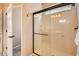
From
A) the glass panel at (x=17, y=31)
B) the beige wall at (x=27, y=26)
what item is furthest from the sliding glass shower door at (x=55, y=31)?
the glass panel at (x=17, y=31)

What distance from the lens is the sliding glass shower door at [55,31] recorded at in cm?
133

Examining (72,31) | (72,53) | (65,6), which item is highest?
(65,6)

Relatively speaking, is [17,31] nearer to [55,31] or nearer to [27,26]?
[27,26]

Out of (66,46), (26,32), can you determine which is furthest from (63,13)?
(26,32)

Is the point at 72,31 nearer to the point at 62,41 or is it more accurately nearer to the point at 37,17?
the point at 62,41

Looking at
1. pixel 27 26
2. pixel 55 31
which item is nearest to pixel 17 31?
pixel 27 26

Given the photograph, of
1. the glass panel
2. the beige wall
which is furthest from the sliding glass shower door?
the glass panel

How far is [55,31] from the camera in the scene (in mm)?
1419

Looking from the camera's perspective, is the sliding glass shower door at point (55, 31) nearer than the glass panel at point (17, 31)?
Yes

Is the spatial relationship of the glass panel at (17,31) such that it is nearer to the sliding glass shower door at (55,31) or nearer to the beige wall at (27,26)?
the beige wall at (27,26)

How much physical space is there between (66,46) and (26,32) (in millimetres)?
438

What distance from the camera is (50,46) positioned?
56.2 inches

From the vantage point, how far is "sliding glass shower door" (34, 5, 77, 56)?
1.33 metres

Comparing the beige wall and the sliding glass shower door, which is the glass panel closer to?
the beige wall
